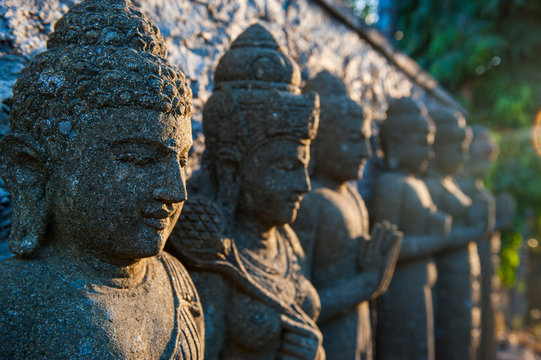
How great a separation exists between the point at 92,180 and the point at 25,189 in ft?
0.71

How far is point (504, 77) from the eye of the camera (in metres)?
9.73

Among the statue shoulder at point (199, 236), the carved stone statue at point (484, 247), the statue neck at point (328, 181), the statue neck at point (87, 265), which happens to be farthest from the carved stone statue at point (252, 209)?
the carved stone statue at point (484, 247)

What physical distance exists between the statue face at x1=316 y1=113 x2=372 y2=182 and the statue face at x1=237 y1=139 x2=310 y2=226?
33.1 inches

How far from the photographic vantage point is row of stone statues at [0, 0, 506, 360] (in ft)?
4.21

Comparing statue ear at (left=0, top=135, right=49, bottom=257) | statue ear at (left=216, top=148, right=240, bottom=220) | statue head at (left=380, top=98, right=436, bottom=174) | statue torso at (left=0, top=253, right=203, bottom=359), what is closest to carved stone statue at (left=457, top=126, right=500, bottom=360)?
statue head at (left=380, top=98, right=436, bottom=174)

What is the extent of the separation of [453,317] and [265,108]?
3793 mm

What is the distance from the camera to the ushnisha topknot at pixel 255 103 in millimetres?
1973

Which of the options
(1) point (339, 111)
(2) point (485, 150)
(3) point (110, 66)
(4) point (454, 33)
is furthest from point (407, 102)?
(4) point (454, 33)

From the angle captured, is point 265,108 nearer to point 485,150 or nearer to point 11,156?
point 11,156

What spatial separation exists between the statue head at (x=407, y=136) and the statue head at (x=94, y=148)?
10.0ft

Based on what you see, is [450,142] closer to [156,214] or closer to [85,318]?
[156,214]

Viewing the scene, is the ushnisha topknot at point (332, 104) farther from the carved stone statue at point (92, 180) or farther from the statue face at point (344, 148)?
the carved stone statue at point (92, 180)

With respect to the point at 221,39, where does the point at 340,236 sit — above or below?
below

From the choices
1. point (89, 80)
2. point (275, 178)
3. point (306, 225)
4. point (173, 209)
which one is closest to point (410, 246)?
point (306, 225)
